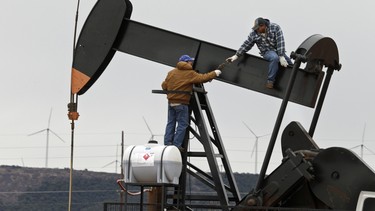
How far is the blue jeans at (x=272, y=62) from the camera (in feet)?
59.9

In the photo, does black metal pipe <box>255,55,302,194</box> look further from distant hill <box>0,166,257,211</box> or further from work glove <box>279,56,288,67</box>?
distant hill <box>0,166,257,211</box>

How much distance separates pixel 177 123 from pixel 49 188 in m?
54.3

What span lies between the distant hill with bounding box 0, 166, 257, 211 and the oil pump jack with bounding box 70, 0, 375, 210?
44301 mm

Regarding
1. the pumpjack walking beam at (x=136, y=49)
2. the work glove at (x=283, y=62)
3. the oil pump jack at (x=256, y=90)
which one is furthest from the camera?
the pumpjack walking beam at (x=136, y=49)

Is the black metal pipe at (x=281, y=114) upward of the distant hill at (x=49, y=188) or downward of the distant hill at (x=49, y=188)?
upward

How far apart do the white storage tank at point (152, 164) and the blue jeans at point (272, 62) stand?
2.01m

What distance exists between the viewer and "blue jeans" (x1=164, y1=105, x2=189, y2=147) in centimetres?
1827

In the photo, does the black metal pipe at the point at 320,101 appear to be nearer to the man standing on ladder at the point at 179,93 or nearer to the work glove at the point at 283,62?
the work glove at the point at 283,62

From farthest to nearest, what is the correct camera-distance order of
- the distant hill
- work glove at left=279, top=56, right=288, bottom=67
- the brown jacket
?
the distant hill → work glove at left=279, top=56, right=288, bottom=67 → the brown jacket

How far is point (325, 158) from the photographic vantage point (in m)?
16.9

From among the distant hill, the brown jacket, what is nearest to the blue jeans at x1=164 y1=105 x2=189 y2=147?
the brown jacket

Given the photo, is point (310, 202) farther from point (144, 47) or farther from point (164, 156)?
point (144, 47)

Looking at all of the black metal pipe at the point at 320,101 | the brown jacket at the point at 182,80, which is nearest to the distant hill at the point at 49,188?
the black metal pipe at the point at 320,101

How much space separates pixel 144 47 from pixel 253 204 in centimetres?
337
